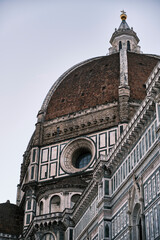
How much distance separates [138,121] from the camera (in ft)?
99.6

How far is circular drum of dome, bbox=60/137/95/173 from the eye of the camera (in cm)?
5300

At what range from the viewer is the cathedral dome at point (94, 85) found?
188 feet

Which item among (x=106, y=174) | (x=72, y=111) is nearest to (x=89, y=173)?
(x=72, y=111)

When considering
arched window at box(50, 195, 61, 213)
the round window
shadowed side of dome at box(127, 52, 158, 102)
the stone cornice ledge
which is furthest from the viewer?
shadowed side of dome at box(127, 52, 158, 102)

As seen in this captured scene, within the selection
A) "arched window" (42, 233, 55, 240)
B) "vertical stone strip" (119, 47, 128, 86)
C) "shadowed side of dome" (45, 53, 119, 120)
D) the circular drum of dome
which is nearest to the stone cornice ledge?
"arched window" (42, 233, 55, 240)

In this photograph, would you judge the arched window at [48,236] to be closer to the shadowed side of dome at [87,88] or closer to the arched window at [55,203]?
the arched window at [55,203]

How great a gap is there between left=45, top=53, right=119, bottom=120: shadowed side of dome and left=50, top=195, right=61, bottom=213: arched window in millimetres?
13084

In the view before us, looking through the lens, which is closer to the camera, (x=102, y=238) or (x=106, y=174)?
(x=102, y=238)

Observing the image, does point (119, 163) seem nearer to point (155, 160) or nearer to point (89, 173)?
point (155, 160)

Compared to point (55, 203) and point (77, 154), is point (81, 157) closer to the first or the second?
point (77, 154)

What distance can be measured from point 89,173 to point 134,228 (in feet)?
70.7

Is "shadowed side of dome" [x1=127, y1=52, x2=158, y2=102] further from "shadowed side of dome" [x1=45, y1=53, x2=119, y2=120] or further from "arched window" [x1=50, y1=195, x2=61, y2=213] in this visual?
"arched window" [x1=50, y1=195, x2=61, y2=213]

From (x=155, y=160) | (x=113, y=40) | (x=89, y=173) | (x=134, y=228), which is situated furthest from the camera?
(x=113, y=40)

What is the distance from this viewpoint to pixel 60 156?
53.7 metres
